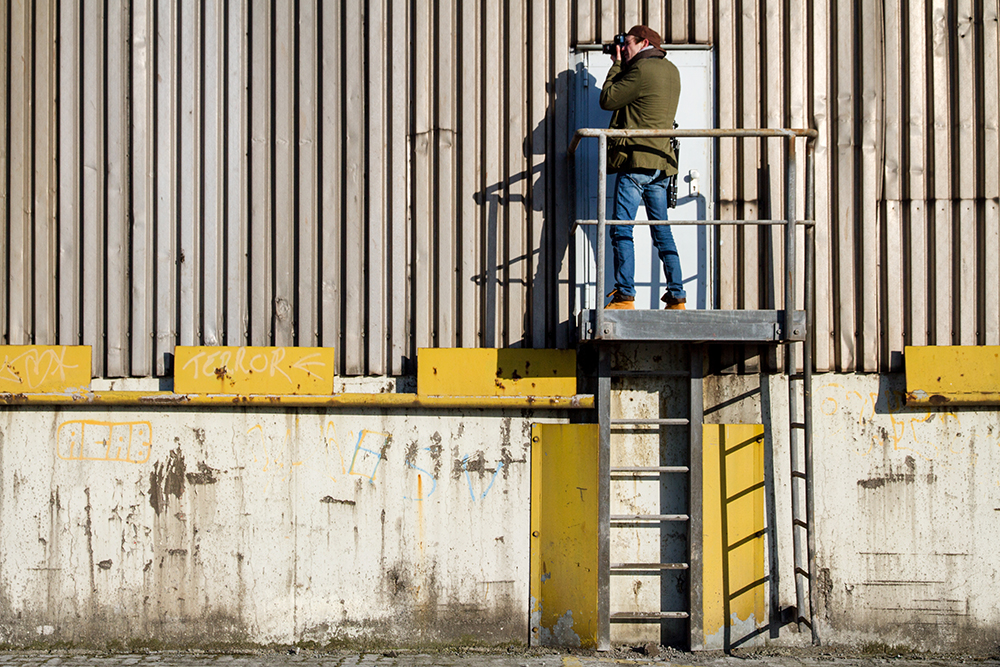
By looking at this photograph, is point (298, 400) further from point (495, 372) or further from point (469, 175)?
point (469, 175)

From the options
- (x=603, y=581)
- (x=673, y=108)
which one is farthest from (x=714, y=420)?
(x=673, y=108)

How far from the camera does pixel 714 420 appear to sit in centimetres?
607

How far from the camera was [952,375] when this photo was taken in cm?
591

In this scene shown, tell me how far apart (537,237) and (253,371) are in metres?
2.41

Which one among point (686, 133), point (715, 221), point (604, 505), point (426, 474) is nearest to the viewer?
point (715, 221)

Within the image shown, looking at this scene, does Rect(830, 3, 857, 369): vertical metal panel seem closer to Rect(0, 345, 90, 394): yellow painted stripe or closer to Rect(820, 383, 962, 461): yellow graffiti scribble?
Rect(820, 383, 962, 461): yellow graffiti scribble

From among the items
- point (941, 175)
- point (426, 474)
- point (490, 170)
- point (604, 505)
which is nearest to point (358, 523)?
point (426, 474)

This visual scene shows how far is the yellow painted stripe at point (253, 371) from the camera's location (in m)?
5.93

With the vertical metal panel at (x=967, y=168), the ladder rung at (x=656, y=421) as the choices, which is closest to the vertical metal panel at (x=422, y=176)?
the ladder rung at (x=656, y=421)

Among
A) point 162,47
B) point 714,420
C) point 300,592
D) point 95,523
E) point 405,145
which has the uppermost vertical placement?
point 162,47

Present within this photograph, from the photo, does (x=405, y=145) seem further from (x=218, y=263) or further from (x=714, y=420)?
(x=714, y=420)

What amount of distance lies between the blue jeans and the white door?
447mm

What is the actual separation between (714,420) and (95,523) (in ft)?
15.7

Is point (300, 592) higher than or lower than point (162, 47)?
lower
